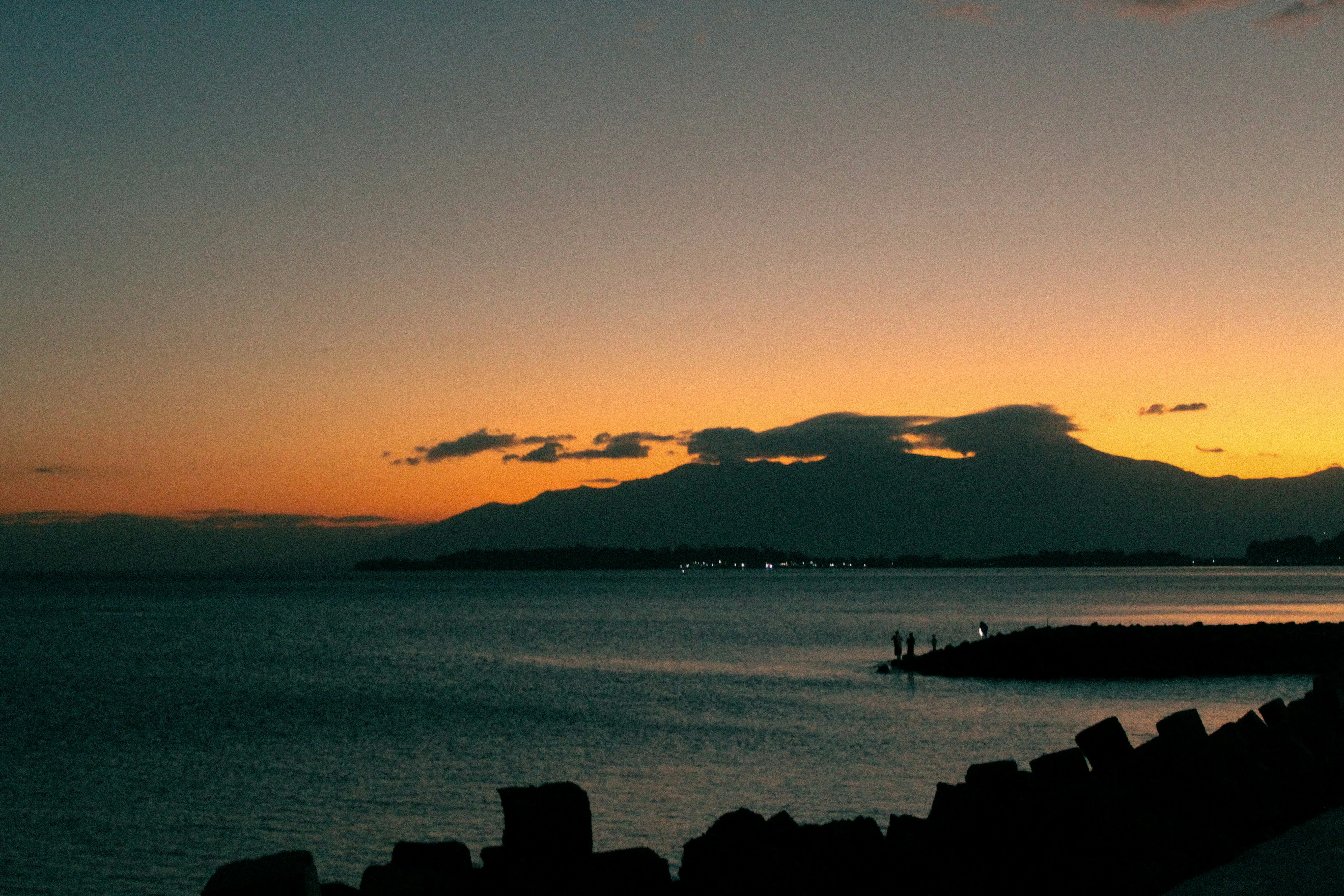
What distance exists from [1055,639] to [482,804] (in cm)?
3713

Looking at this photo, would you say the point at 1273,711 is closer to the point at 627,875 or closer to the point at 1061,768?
the point at 1061,768

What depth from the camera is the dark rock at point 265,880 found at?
5.29 m

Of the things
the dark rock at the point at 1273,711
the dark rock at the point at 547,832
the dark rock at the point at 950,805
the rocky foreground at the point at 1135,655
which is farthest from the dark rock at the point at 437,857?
the rocky foreground at the point at 1135,655

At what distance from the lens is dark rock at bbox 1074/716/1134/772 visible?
11844mm

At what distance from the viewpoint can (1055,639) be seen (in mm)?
55312

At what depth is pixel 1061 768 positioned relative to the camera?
11.3 m

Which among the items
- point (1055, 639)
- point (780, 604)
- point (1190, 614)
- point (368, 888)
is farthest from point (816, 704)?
point (780, 604)

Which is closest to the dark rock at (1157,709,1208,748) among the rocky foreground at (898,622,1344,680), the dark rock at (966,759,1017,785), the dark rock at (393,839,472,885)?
the dark rock at (966,759,1017,785)

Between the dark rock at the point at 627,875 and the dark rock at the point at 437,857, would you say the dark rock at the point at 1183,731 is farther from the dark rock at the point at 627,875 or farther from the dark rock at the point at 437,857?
the dark rock at the point at 437,857

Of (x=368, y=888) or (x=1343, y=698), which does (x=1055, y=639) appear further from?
(x=368, y=888)

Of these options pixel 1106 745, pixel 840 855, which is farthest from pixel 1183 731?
pixel 840 855

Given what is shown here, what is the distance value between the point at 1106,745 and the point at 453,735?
27.1 m

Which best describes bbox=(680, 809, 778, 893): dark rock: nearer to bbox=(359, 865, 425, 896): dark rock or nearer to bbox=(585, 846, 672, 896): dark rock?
bbox=(585, 846, 672, 896): dark rock

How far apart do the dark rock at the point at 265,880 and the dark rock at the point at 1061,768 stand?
25.0ft
